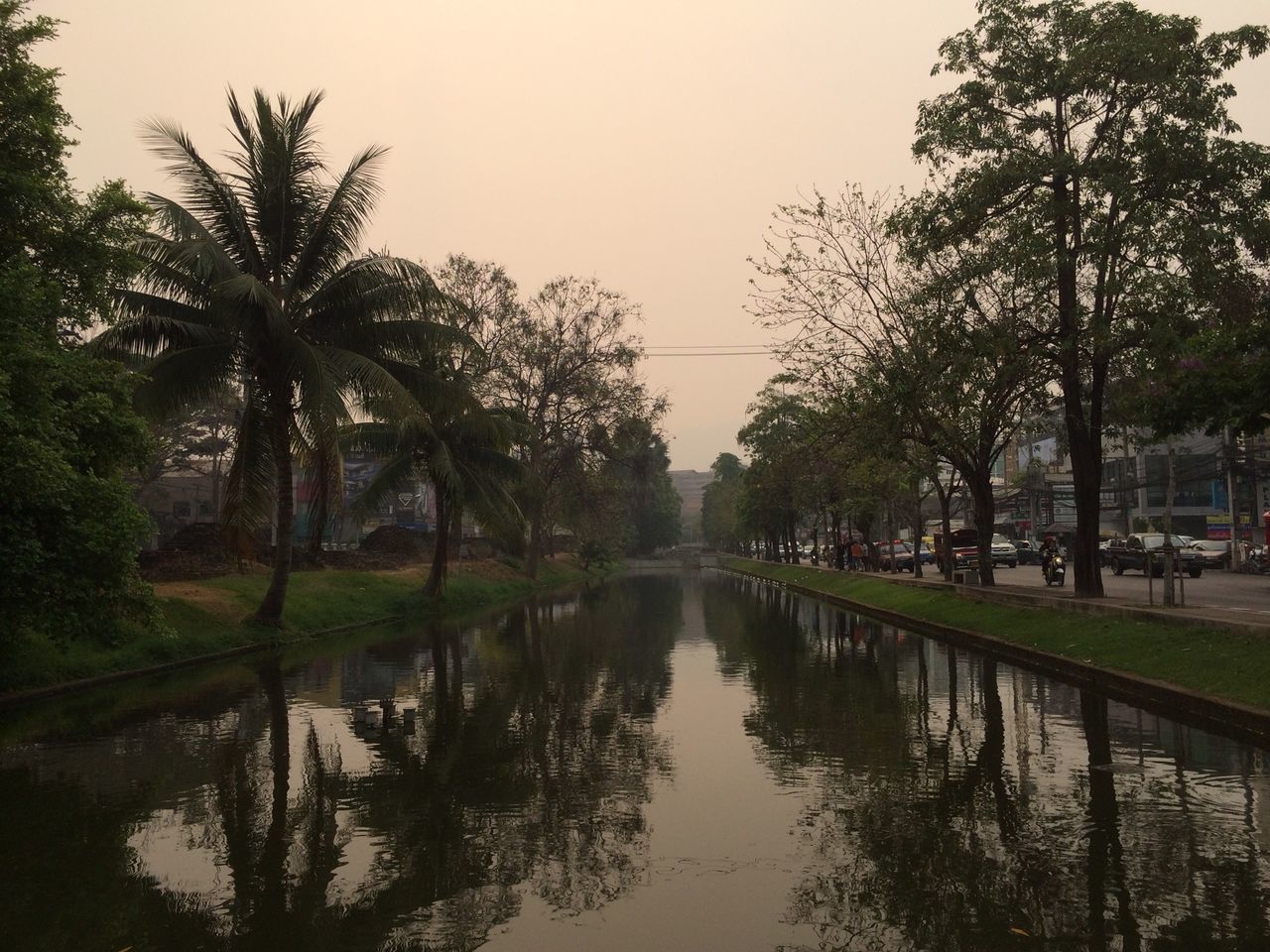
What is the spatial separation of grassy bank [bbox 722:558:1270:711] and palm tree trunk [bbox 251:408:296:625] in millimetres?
15297

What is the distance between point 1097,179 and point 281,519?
18.4 m

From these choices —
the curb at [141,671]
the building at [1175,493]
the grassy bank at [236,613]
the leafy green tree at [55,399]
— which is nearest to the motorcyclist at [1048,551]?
the grassy bank at [236,613]

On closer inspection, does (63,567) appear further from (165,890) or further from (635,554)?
(635,554)

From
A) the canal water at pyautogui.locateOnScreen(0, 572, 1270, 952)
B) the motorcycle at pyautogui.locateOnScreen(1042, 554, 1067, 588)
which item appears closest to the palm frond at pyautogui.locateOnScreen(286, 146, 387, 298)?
the canal water at pyautogui.locateOnScreen(0, 572, 1270, 952)

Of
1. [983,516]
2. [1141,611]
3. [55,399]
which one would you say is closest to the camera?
[55,399]

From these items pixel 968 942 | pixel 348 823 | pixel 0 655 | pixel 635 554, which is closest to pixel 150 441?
pixel 0 655

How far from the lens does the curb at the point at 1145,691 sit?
1179 centimetres

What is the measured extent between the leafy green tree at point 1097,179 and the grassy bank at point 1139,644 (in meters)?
2.43

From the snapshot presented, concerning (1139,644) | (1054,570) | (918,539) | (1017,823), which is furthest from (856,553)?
(1017,823)

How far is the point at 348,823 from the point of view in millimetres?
8305

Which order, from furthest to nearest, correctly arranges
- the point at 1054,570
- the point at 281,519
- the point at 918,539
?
1. the point at 918,539
2. the point at 1054,570
3. the point at 281,519

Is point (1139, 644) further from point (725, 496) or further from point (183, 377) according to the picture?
point (725, 496)

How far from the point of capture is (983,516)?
31969mm

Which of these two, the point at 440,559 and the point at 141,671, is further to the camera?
the point at 440,559
